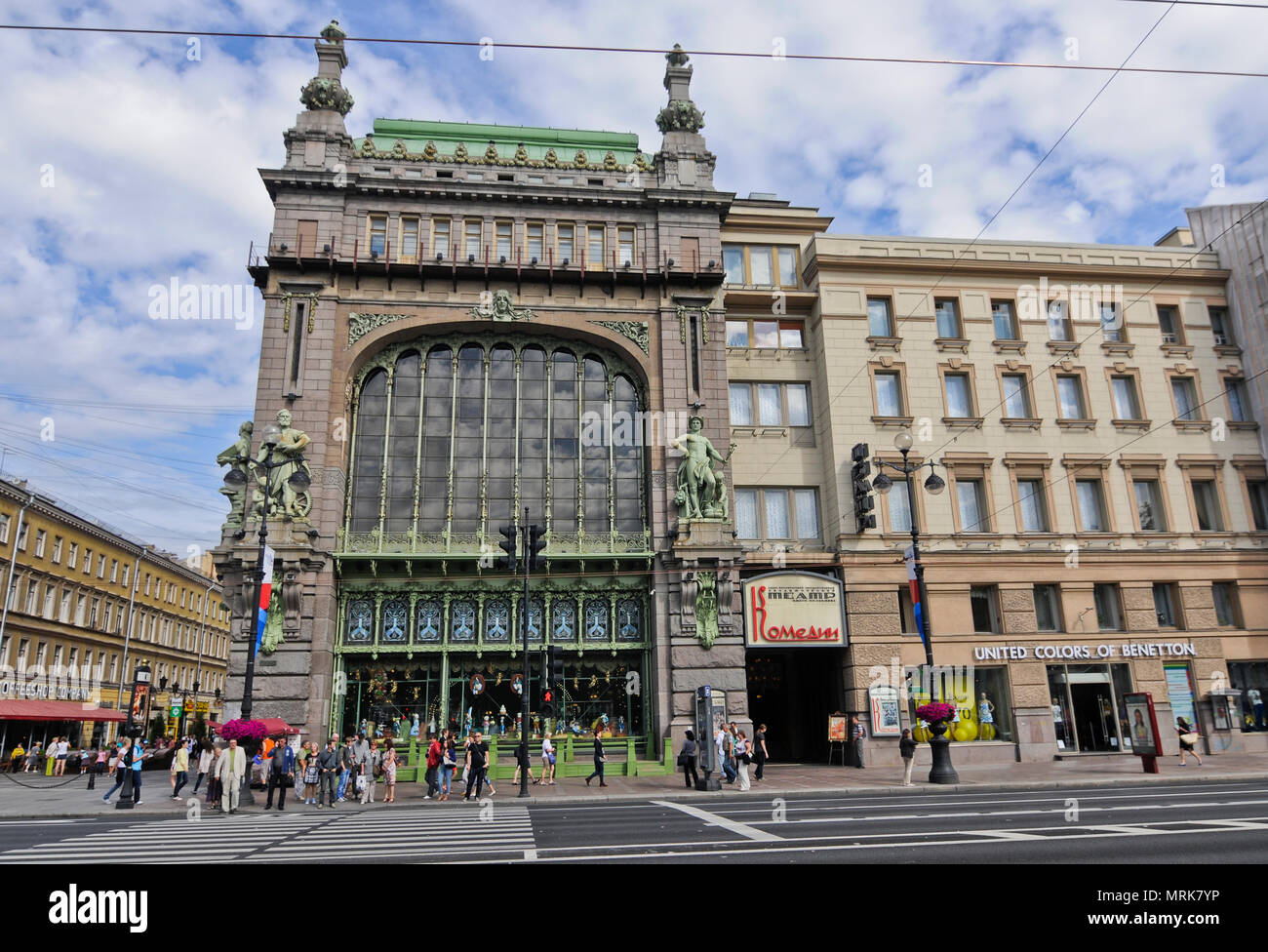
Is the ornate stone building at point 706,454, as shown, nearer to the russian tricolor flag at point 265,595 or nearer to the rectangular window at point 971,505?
the rectangular window at point 971,505

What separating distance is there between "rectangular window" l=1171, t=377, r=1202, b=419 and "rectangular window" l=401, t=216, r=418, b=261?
105ft

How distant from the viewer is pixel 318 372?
32.1 metres

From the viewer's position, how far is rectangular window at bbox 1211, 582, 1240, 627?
33875 millimetres

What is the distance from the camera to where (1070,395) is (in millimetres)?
36000

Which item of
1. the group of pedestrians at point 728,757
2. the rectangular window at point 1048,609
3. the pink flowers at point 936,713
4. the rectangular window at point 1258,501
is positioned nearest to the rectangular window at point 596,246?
the group of pedestrians at point 728,757

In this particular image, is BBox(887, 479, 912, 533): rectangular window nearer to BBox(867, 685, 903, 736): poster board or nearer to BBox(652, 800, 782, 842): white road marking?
BBox(867, 685, 903, 736): poster board

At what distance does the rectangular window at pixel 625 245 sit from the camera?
35094 millimetres

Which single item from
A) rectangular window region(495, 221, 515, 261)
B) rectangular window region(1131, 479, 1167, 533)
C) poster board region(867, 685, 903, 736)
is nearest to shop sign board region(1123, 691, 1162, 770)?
poster board region(867, 685, 903, 736)

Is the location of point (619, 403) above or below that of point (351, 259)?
below

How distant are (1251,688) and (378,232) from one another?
127 feet

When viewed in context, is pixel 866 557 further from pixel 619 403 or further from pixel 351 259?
pixel 351 259

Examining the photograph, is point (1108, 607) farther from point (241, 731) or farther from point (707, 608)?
point (241, 731)

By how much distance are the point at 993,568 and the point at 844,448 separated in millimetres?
7341
